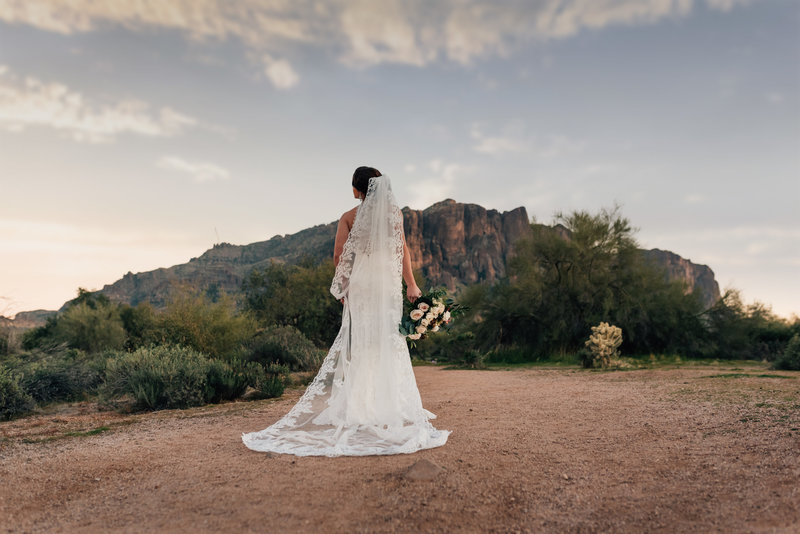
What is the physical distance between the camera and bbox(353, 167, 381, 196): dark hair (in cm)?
554

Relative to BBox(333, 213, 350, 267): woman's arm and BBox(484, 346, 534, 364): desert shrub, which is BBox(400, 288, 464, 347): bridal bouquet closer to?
BBox(333, 213, 350, 267): woman's arm

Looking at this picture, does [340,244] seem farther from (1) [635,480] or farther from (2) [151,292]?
(2) [151,292]

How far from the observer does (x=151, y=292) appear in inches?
2972

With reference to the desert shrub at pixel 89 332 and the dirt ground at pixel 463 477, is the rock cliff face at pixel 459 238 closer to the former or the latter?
the desert shrub at pixel 89 332

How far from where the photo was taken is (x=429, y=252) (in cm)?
9688

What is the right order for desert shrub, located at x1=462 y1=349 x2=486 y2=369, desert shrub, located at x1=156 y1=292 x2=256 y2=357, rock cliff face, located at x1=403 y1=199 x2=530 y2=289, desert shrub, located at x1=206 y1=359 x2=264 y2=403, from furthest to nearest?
1. rock cliff face, located at x1=403 y1=199 x2=530 y2=289
2. desert shrub, located at x1=462 y1=349 x2=486 y2=369
3. desert shrub, located at x1=156 y1=292 x2=256 y2=357
4. desert shrub, located at x1=206 y1=359 x2=264 y2=403

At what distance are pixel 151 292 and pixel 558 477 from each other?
82037 mm

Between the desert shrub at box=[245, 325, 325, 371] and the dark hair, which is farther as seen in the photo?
the desert shrub at box=[245, 325, 325, 371]

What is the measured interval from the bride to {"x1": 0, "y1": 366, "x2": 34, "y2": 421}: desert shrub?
522cm

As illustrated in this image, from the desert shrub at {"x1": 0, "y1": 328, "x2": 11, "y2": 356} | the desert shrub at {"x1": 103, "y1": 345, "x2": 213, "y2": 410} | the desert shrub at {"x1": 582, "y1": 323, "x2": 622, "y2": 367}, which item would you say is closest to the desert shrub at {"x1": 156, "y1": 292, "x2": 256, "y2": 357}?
the desert shrub at {"x1": 0, "y1": 328, "x2": 11, "y2": 356}

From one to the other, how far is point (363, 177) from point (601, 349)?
1032cm

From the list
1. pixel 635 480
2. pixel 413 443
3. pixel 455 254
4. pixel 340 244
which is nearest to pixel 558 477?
pixel 635 480

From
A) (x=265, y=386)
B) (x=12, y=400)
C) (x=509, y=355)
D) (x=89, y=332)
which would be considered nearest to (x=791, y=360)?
(x=509, y=355)

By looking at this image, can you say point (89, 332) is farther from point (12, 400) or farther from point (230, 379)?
point (230, 379)
